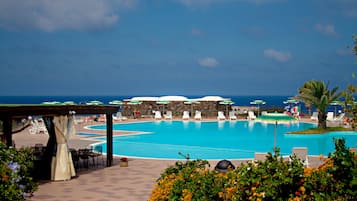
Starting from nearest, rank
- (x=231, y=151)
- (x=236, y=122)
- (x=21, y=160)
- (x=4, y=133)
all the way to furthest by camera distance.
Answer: (x=21, y=160)
(x=4, y=133)
(x=231, y=151)
(x=236, y=122)

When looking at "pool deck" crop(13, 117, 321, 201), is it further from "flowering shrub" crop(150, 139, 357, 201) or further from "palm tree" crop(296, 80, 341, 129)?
Answer: "palm tree" crop(296, 80, 341, 129)

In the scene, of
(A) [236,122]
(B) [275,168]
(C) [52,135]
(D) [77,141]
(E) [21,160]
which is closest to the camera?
(B) [275,168]

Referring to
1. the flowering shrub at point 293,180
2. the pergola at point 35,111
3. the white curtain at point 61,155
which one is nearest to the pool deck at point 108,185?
the white curtain at point 61,155

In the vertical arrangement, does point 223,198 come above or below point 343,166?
below

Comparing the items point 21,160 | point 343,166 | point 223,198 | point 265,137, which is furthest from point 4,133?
point 265,137

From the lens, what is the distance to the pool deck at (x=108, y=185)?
9.48 meters

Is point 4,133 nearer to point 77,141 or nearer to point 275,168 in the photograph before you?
point 275,168

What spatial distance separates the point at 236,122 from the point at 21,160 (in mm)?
29513

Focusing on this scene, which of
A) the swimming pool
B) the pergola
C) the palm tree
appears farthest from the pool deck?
the palm tree

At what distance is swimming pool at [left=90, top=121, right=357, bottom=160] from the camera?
18891 mm

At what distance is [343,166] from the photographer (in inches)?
169

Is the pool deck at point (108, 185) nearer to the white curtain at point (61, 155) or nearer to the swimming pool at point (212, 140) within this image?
the white curtain at point (61, 155)

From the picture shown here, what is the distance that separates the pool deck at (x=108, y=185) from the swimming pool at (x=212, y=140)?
4050 mm

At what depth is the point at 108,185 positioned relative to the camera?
35.3 ft
